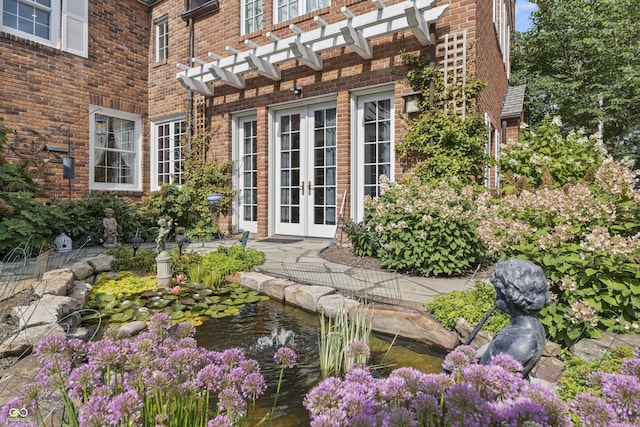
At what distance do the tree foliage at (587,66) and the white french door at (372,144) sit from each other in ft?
37.3

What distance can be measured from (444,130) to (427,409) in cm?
475

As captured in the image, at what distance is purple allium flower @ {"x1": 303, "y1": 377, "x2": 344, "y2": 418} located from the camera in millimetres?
817

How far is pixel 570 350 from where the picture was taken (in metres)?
2.07

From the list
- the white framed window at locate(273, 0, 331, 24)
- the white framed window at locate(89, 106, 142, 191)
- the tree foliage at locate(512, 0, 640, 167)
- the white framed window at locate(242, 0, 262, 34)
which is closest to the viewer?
the white framed window at locate(273, 0, 331, 24)

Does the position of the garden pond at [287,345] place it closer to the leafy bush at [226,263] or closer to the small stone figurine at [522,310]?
the leafy bush at [226,263]

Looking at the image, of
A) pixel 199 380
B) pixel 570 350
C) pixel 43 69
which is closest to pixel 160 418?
pixel 199 380

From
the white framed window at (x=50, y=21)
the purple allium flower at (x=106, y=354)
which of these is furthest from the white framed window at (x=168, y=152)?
the purple allium flower at (x=106, y=354)

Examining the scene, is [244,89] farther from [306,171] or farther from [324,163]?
[324,163]

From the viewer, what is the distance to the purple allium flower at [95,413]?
737mm

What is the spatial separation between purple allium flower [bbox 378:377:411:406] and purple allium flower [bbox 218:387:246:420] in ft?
1.11

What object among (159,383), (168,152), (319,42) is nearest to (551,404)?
(159,383)

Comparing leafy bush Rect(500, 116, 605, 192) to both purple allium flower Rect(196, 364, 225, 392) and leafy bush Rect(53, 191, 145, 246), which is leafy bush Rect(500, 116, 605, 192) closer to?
purple allium flower Rect(196, 364, 225, 392)

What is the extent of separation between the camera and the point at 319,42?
231 inches

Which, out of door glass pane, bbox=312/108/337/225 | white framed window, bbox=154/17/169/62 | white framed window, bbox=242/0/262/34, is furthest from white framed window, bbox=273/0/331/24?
white framed window, bbox=154/17/169/62
